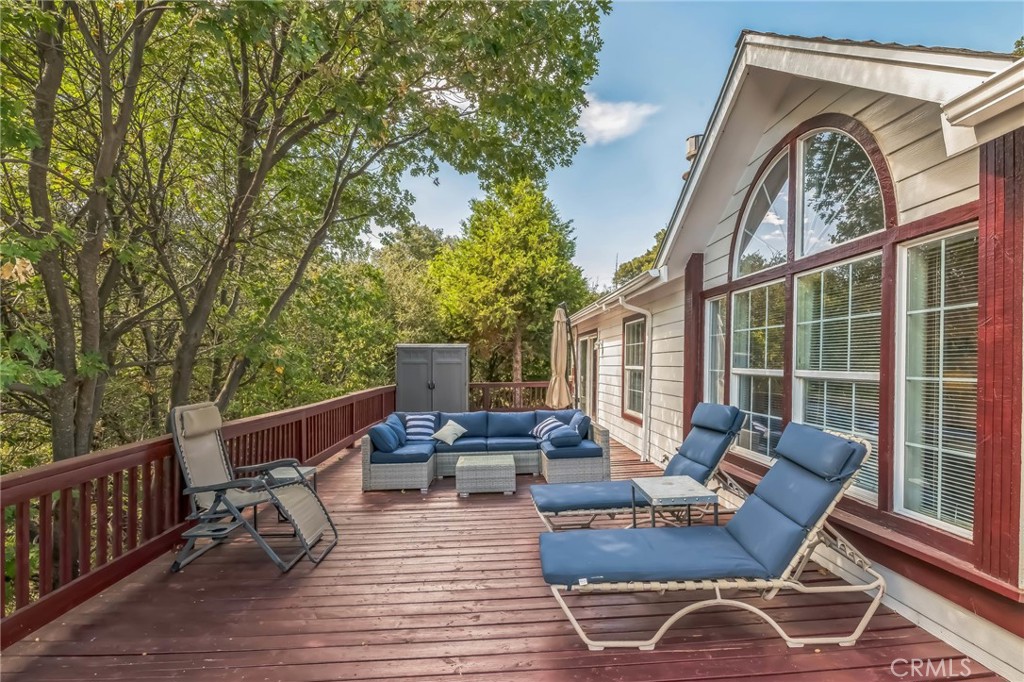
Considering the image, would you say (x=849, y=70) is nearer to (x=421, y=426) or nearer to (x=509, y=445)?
(x=509, y=445)

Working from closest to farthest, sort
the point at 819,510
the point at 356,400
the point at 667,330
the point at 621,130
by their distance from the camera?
the point at 819,510, the point at 667,330, the point at 356,400, the point at 621,130

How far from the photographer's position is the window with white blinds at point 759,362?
3922 mm

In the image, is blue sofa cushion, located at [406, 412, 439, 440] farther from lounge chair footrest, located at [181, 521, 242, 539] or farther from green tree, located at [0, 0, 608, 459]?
lounge chair footrest, located at [181, 521, 242, 539]

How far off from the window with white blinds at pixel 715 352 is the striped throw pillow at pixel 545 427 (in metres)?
1.94

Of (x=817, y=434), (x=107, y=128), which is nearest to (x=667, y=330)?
(x=817, y=434)

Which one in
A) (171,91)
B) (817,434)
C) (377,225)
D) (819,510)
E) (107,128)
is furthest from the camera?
(377,225)

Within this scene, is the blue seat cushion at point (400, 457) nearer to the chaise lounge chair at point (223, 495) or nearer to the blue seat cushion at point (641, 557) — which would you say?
the chaise lounge chair at point (223, 495)

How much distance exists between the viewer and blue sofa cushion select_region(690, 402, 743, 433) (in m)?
3.75

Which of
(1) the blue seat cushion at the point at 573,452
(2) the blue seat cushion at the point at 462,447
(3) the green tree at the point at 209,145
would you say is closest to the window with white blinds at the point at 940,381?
→ (1) the blue seat cushion at the point at 573,452

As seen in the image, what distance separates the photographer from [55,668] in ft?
7.10

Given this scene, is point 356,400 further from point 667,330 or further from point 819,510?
point 819,510

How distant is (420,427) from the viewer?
6125 millimetres

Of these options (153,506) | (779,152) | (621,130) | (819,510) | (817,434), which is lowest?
(153,506)

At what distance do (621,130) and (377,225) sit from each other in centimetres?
677
